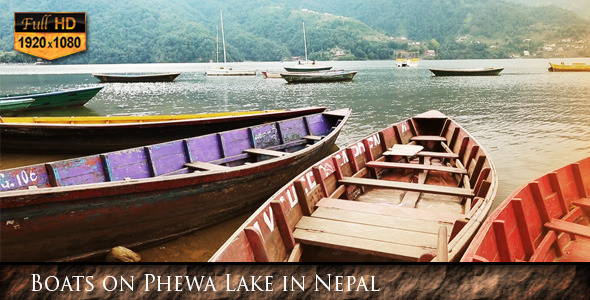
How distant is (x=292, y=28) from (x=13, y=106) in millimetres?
67676

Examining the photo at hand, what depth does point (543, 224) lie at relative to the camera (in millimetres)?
3186

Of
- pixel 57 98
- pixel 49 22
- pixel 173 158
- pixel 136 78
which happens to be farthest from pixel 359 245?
pixel 136 78

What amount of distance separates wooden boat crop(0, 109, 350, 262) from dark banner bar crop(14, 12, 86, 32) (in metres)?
1.50

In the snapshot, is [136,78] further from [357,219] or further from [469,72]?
[357,219]

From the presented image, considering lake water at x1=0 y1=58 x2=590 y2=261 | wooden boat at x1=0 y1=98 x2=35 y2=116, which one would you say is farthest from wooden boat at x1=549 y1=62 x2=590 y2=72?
wooden boat at x1=0 y1=98 x2=35 y2=116

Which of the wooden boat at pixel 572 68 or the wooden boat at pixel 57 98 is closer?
the wooden boat at pixel 57 98

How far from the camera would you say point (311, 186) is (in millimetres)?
3662

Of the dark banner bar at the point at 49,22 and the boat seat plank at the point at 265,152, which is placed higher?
the dark banner bar at the point at 49,22

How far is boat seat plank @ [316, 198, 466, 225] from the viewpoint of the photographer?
129 inches

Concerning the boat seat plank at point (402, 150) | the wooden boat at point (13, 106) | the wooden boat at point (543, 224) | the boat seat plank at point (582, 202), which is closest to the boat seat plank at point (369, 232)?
the wooden boat at point (543, 224)

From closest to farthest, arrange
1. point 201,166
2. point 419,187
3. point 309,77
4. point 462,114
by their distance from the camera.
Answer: point 419,187
point 201,166
point 462,114
point 309,77

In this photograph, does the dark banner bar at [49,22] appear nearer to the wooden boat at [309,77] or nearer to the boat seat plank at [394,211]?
the boat seat plank at [394,211]

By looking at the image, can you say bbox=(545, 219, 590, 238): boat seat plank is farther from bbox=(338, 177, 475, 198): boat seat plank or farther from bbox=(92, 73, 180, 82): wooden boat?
bbox=(92, 73, 180, 82): wooden boat

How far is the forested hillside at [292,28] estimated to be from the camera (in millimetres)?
11086
